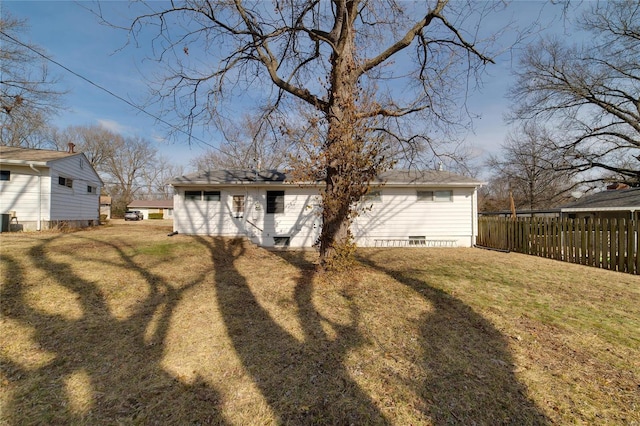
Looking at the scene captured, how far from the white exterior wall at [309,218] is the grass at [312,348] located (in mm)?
6182

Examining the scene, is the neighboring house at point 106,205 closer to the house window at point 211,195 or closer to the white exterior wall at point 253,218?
the white exterior wall at point 253,218

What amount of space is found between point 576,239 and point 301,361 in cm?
955

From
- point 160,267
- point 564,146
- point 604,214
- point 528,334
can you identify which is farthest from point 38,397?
point 564,146

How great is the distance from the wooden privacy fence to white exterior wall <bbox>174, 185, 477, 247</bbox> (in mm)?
1581

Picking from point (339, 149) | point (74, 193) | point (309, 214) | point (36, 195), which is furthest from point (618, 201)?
point (74, 193)

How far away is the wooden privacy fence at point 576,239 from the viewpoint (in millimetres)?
7254

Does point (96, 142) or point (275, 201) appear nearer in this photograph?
point (275, 201)

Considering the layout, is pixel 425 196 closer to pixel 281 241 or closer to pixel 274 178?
pixel 281 241

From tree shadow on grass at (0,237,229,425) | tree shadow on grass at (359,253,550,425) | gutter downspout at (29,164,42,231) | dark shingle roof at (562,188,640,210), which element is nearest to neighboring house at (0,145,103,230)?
gutter downspout at (29,164,42,231)

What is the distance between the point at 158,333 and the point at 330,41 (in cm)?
626

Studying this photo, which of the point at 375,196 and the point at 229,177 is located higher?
the point at 229,177

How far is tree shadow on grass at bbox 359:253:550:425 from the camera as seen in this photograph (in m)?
2.28

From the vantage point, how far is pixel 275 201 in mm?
12383

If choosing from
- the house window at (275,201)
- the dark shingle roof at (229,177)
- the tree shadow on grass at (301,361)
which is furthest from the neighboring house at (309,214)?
the tree shadow on grass at (301,361)
